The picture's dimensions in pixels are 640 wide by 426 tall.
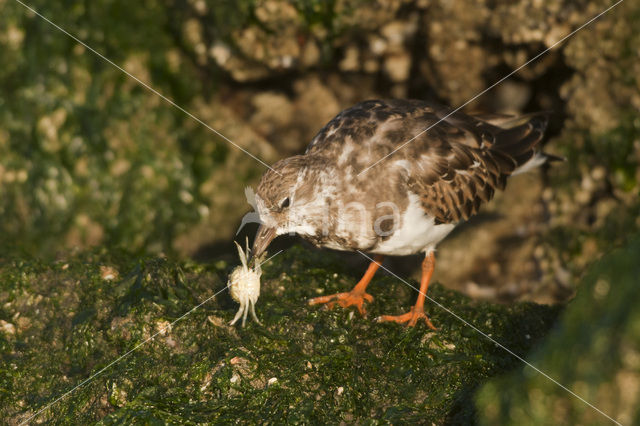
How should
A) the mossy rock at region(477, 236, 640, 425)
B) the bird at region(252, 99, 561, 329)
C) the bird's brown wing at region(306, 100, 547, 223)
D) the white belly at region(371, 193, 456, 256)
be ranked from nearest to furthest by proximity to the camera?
the mossy rock at region(477, 236, 640, 425) → the bird at region(252, 99, 561, 329) → the white belly at region(371, 193, 456, 256) → the bird's brown wing at region(306, 100, 547, 223)

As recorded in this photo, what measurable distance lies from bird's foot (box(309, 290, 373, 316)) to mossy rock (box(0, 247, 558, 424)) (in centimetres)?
9

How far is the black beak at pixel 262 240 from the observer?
433 cm

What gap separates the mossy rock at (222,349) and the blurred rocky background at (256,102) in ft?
2.93

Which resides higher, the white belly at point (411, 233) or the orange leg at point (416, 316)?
the white belly at point (411, 233)

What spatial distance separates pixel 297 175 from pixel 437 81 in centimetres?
332

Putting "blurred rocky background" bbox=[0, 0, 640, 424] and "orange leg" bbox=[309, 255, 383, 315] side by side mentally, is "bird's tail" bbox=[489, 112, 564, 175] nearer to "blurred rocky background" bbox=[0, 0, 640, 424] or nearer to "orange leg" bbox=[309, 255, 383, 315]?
"blurred rocky background" bbox=[0, 0, 640, 424]

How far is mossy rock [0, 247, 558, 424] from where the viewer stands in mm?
3748

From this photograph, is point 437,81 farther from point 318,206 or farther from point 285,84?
point 318,206

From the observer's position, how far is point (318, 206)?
4.47 meters

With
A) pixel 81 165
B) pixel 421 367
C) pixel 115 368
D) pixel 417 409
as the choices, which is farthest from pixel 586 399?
pixel 81 165
